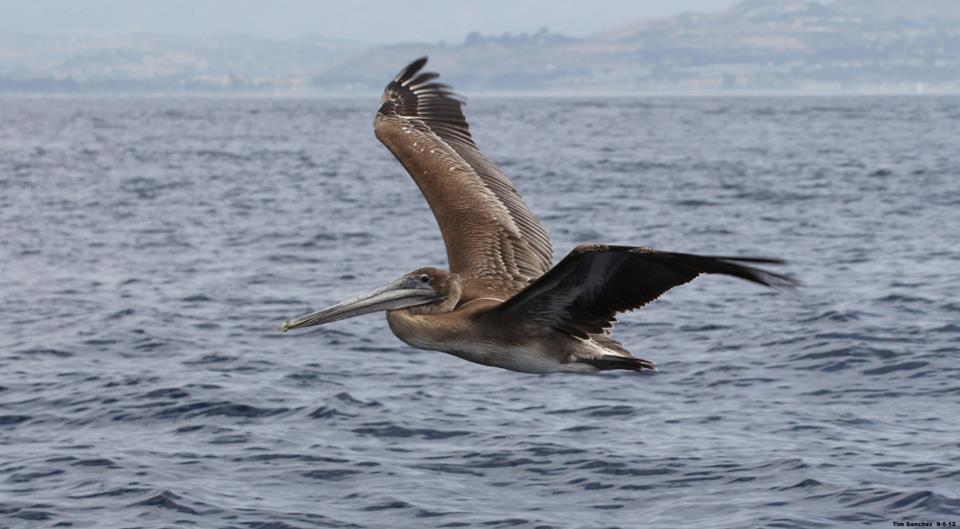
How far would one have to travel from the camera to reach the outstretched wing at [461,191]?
1038cm

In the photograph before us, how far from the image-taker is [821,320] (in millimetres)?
17688

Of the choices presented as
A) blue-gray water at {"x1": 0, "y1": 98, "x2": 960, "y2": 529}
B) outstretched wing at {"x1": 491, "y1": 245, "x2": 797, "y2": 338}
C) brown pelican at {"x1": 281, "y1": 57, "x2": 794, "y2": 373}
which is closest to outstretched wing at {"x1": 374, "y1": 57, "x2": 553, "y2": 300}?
brown pelican at {"x1": 281, "y1": 57, "x2": 794, "y2": 373}

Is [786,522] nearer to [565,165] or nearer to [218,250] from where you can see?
[218,250]

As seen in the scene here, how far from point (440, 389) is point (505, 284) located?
4.75 m

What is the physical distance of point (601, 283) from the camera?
327 inches

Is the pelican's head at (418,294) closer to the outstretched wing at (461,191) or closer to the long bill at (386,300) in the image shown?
the long bill at (386,300)

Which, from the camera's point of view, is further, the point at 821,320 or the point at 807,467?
the point at 821,320

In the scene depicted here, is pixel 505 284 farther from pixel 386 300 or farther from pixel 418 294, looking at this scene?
pixel 386 300

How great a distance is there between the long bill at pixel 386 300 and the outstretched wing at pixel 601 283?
1.83 ft

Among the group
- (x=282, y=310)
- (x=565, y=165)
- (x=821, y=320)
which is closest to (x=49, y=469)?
(x=282, y=310)

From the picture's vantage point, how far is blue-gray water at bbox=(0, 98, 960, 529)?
36.5ft

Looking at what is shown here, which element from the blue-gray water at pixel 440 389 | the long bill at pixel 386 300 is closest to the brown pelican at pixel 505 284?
the long bill at pixel 386 300

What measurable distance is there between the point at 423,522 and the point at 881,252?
50.0 feet

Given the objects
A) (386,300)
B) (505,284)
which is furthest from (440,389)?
(386,300)
